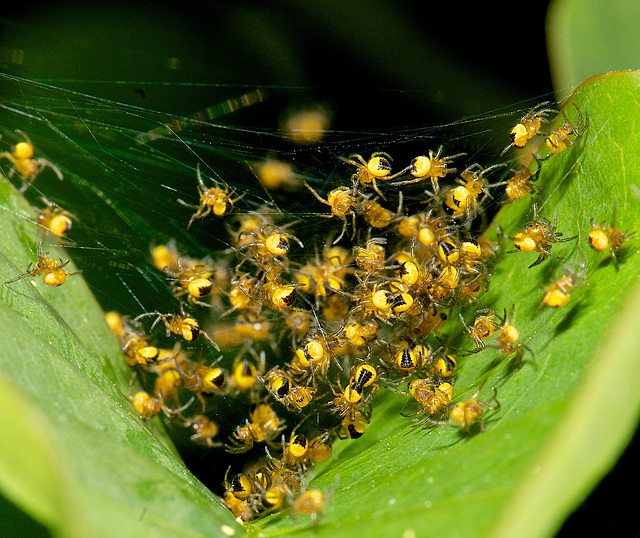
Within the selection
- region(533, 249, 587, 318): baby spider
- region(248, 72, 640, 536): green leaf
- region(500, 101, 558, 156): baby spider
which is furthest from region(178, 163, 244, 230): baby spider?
region(533, 249, 587, 318): baby spider

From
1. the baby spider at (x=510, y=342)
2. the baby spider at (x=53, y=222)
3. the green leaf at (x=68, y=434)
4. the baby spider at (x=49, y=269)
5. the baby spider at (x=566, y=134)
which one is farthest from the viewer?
the baby spider at (x=53, y=222)

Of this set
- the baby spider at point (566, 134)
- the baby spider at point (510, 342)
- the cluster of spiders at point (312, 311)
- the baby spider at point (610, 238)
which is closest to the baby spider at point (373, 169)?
the cluster of spiders at point (312, 311)

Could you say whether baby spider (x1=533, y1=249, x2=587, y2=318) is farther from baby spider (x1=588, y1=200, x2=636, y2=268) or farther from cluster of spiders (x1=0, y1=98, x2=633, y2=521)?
cluster of spiders (x1=0, y1=98, x2=633, y2=521)

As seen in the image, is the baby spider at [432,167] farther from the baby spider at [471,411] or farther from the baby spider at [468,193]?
the baby spider at [471,411]

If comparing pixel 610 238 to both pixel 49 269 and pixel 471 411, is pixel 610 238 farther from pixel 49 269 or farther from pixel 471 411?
pixel 49 269

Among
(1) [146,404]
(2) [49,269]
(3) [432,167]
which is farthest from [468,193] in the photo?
(2) [49,269]

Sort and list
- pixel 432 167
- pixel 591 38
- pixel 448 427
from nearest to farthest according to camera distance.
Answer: pixel 448 427 < pixel 432 167 < pixel 591 38
